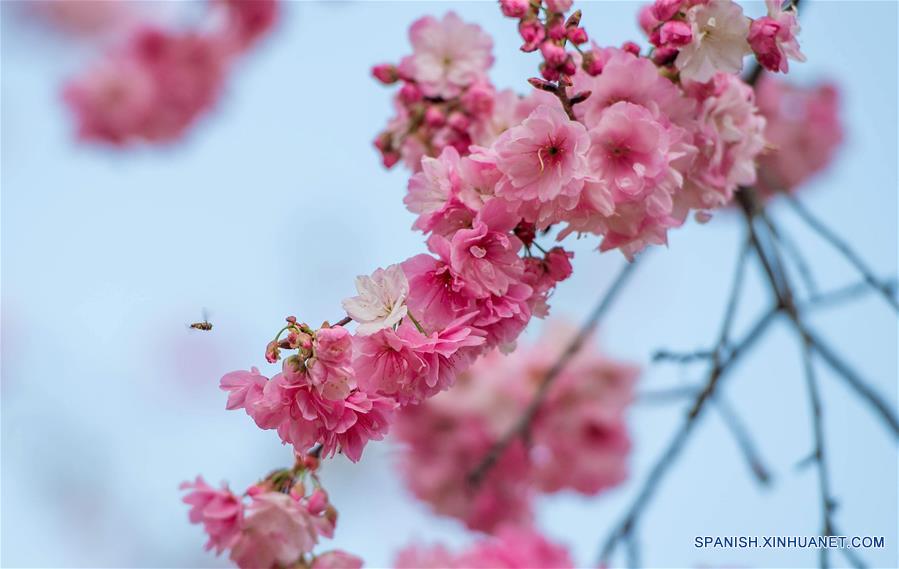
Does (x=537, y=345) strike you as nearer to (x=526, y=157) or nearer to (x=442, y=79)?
(x=442, y=79)

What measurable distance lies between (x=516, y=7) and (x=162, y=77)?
12.6 feet

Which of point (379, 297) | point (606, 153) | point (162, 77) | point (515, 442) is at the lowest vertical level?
point (379, 297)

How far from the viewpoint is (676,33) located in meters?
1.33

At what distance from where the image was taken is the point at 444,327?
1222 mm

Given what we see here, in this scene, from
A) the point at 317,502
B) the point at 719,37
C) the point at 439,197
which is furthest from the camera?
the point at 317,502

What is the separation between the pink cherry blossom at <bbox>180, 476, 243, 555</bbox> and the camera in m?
1.48

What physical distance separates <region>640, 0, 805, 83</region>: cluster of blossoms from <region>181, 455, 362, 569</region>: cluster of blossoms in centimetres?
89

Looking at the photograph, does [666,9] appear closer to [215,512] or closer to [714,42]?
[714,42]

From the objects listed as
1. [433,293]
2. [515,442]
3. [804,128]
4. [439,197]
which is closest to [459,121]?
[439,197]

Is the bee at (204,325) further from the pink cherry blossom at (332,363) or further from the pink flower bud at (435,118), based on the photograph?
the pink flower bud at (435,118)

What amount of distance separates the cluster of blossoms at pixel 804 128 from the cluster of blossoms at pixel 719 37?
11.5 ft

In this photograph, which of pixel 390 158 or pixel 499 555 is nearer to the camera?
pixel 390 158

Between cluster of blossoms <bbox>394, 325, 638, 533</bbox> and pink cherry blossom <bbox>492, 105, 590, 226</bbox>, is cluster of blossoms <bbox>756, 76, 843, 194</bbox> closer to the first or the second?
cluster of blossoms <bbox>394, 325, 638, 533</bbox>

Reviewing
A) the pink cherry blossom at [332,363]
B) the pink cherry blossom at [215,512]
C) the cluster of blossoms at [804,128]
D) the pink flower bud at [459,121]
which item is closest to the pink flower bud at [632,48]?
the pink flower bud at [459,121]
